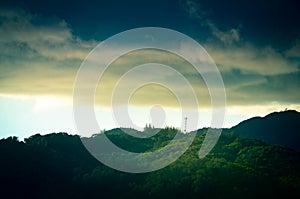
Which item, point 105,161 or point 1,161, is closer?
point 1,161

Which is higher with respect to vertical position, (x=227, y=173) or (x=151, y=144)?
(x=151, y=144)

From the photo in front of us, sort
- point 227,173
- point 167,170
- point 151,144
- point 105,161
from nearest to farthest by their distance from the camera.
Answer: point 227,173, point 167,170, point 105,161, point 151,144

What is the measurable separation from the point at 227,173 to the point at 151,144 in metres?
58.6

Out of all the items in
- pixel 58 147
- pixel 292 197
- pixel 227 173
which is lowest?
pixel 292 197

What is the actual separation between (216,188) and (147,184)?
697 inches

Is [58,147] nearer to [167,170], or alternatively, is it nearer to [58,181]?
[58,181]

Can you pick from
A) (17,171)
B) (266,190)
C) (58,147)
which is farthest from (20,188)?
(266,190)

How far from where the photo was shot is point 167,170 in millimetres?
88438

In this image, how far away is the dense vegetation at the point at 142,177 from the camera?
→ 72062 millimetres

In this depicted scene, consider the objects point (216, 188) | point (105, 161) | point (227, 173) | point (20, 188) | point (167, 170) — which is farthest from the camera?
point (105, 161)

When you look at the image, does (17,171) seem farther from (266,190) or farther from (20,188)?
(266,190)

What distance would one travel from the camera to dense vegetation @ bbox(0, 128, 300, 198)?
236ft

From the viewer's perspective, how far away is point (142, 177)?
286 ft

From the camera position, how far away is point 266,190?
73312 millimetres
